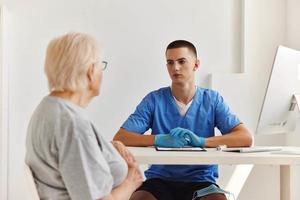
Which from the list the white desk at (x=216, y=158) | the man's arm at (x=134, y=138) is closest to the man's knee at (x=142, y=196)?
the man's arm at (x=134, y=138)

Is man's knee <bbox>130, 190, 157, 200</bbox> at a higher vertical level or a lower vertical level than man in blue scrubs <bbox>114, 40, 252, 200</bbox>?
lower

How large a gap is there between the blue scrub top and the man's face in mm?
90

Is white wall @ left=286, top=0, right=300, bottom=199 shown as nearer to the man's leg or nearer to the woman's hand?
the man's leg

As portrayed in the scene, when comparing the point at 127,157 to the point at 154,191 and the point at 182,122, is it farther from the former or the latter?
the point at 182,122

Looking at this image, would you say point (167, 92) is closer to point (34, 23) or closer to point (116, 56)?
point (116, 56)

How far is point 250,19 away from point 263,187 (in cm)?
111

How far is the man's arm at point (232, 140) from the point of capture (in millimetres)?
2051

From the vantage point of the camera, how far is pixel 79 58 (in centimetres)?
122

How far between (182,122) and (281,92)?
1.85ft

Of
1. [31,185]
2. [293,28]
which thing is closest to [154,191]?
[31,185]

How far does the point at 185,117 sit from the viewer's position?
7.60 ft

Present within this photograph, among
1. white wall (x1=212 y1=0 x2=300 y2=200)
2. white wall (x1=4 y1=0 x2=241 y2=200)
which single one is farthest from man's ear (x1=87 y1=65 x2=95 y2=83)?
white wall (x1=212 y1=0 x2=300 y2=200)

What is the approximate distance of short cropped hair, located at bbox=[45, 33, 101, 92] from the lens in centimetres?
122

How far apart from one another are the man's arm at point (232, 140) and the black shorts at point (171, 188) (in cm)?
22
